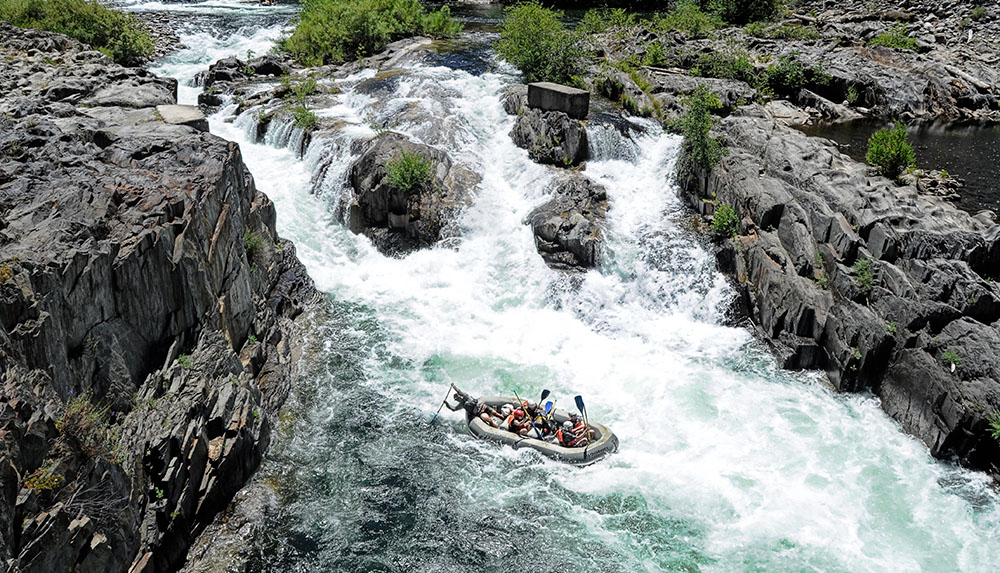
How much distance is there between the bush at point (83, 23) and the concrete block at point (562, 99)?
809 inches

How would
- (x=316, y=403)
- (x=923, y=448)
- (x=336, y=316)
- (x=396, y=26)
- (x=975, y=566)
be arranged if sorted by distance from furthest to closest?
1. (x=396, y=26)
2. (x=336, y=316)
3. (x=316, y=403)
4. (x=923, y=448)
5. (x=975, y=566)

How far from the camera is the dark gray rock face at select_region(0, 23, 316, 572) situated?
345 inches

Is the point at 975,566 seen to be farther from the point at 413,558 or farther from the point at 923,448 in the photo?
the point at 413,558

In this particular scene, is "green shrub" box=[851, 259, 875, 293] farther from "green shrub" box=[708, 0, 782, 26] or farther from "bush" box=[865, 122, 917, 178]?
"green shrub" box=[708, 0, 782, 26]

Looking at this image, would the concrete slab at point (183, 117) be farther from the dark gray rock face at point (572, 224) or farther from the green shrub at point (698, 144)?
the green shrub at point (698, 144)

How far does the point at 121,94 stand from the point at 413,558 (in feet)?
58.3

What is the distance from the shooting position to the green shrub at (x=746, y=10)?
41.4 m

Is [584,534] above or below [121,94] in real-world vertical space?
below

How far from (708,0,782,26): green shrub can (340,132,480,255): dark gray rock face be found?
27669 mm

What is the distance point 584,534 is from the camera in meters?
12.6

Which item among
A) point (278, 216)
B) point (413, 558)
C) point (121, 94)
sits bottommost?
point (413, 558)

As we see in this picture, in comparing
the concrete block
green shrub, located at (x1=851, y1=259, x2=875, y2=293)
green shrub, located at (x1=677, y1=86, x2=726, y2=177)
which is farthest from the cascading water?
green shrub, located at (x1=851, y1=259, x2=875, y2=293)

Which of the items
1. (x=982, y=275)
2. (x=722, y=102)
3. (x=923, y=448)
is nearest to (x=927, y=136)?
(x=722, y=102)

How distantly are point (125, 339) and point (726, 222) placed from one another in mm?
15609
